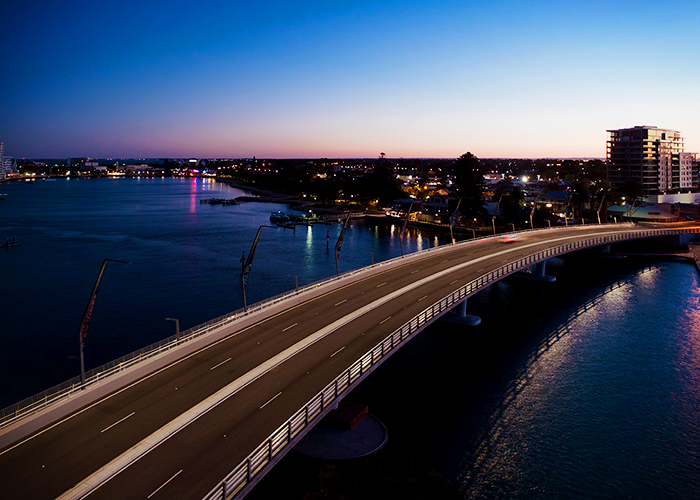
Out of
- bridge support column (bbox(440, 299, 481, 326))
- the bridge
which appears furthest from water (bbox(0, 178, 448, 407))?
the bridge

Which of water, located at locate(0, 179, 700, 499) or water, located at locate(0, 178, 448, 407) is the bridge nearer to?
water, located at locate(0, 179, 700, 499)

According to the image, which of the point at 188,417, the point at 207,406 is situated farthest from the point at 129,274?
the point at 188,417

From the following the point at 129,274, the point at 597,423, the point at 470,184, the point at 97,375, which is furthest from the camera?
the point at 470,184

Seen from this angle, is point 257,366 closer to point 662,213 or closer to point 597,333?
point 597,333

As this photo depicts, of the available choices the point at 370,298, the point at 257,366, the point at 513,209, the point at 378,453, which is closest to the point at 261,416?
the point at 257,366

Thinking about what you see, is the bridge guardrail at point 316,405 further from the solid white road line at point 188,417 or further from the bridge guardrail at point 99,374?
the bridge guardrail at point 99,374

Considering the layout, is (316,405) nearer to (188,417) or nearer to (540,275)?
(188,417)
